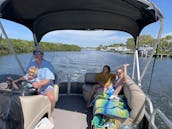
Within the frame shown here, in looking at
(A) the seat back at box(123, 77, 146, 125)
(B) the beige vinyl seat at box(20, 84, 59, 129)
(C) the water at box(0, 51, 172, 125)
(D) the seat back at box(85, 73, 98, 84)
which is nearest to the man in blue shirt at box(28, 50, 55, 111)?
(B) the beige vinyl seat at box(20, 84, 59, 129)

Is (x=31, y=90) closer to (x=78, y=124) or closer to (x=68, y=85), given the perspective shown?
(x=78, y=124)

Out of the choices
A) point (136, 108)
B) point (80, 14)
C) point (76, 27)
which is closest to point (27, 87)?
point (136, 108)

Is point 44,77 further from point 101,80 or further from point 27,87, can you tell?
point 101,80

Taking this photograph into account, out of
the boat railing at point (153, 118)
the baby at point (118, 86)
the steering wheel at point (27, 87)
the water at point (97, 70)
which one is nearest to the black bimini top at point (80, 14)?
the baby at point (118, 86)

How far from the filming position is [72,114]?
446cm

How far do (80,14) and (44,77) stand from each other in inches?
62.8

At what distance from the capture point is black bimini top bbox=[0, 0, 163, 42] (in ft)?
12.6

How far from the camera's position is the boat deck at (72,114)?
395 centimetres

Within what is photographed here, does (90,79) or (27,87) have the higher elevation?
(27,87)

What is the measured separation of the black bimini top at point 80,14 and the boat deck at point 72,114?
1.58 metres

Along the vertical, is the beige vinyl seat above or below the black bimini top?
below

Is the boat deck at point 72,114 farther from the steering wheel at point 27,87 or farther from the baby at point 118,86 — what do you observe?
the steering wheel at point 27,87

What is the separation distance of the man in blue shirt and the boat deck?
35cm

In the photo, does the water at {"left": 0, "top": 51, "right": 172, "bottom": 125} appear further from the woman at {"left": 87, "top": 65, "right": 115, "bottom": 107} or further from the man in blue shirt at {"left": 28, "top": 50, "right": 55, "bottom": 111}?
the man in blue shirt at {"left": 28, "top": 50, "right": 55, "bottom": 111}
